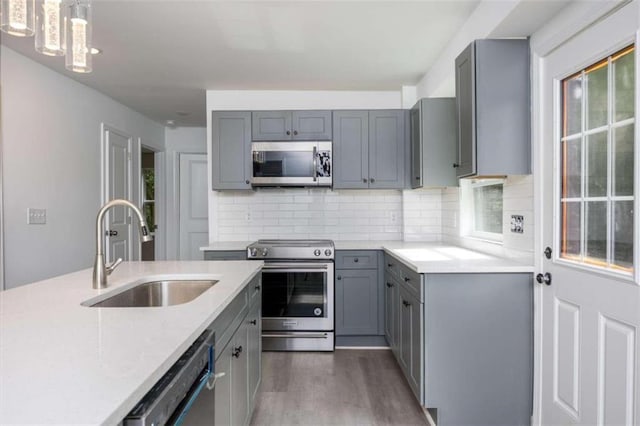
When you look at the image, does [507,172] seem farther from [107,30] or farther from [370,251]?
[107,30]

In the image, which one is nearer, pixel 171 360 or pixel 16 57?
pixel 171 360

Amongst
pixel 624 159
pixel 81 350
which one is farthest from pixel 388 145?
pixel 81 350

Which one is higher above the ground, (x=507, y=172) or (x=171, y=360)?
(x=507, y=172)

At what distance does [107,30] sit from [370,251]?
2585mm

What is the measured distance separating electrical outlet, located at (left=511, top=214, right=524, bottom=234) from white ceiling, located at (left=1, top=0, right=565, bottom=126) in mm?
1036

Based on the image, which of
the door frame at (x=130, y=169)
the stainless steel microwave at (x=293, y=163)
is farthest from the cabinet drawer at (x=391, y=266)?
the door frame at (x=130, y=169)

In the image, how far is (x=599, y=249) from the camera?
1.71 m

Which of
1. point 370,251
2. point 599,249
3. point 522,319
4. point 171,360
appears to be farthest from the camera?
point 370,251

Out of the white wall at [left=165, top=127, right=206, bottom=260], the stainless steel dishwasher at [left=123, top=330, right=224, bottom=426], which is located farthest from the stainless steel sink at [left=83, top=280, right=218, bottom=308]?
the white wall at [left=165, top=127, right=206, bottom=260]

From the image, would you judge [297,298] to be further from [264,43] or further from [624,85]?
[624,85]

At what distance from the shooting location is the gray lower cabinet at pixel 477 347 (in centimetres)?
219

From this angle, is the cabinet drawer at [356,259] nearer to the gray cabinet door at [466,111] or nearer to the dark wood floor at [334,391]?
the dark wood floor at [334,391]

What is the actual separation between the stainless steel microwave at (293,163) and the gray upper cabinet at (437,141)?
0.88 m

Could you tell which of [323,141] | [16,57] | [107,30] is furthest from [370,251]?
[16,57]
